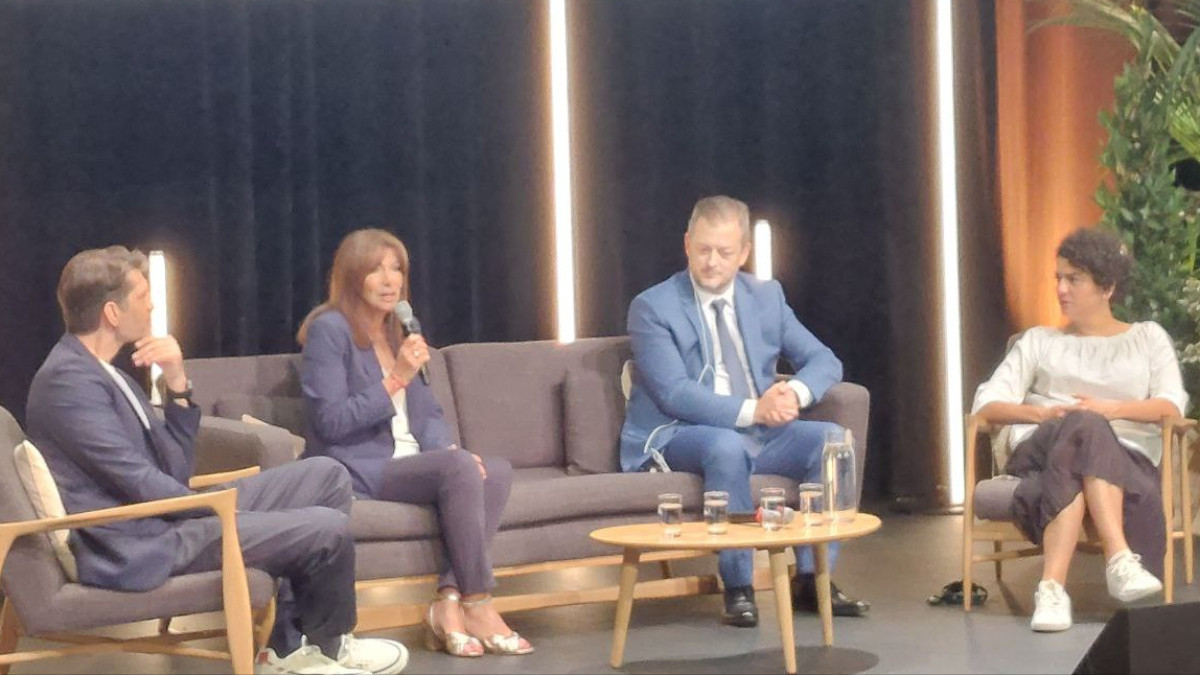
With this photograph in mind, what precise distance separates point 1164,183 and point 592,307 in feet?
7.58

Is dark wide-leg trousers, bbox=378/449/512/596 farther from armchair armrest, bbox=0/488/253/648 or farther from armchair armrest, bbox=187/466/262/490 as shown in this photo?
armchair armrest, bbox=0/488/253/648

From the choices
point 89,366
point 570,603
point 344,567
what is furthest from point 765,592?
point 89,366

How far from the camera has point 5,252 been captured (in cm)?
620

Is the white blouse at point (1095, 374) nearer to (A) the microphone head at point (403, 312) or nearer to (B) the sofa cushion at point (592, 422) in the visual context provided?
(B) the sofa cushion at point (592, 422)

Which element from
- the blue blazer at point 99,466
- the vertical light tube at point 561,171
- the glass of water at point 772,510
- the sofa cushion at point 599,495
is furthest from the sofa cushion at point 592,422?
the blue blazer at point 99,466

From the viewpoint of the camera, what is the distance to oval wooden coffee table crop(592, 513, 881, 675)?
387 cm

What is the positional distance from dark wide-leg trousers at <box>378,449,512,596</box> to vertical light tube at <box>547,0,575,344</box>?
2323 mm

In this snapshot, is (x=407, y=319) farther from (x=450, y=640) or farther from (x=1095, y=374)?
(x=1095, y=374)

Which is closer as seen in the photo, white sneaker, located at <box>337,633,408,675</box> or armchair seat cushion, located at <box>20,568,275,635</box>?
armchair seat cushion, located at <box>20,568,275,635</box>

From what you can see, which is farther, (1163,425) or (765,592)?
(765,592)

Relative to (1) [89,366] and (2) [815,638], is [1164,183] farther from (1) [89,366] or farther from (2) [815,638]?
(1) [89,366]

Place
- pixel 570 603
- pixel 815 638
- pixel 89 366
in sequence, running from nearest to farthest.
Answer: pixel 89 366, pixel 815 638, pixel 570 603

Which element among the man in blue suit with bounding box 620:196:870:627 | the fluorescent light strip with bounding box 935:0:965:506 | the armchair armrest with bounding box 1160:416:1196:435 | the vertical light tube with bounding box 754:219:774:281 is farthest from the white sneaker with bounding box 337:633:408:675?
the fluorescent light strip with bounding box 935:0:965:506

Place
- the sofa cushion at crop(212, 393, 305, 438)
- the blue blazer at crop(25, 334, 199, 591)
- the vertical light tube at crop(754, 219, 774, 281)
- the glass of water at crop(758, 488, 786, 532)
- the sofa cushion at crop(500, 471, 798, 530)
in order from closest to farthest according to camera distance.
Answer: the blue blazer at crop(25, 334, 199, 591)
the glass of water at crop(758, 488, 786, 532)
the sofa cushion at crop(500, 471, 798, 530)
the sofa cushion at crop(212, 393, 305, 438)
the vertical light tube at crop(754, 219, 774, 281)
